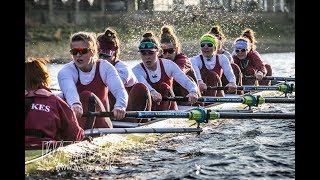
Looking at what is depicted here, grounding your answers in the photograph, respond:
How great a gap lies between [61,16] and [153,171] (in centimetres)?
3548

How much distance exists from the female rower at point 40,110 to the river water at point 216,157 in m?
0.59

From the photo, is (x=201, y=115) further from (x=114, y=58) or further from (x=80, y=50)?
(x=114, y=58)

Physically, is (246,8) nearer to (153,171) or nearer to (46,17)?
(46,17)

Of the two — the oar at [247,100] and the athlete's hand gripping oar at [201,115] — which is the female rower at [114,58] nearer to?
the athlete's hand gripping oar at [201,115]

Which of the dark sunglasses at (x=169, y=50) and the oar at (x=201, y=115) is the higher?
the dark sunglasses at (x=169, y=50)

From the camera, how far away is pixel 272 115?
8.77 metres

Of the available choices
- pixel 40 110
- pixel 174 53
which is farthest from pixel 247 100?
pixel 40 110

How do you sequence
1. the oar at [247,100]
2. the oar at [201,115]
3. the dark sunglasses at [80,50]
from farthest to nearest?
the oar at [247,100] → the oar at [201,115] → the dark sunglasses at [80,50]

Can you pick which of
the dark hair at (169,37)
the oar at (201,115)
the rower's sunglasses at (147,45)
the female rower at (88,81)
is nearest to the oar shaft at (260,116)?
the oar at (201,115)

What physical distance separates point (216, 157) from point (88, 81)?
2.14m

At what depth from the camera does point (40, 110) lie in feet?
22.1

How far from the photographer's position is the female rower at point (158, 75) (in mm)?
10328

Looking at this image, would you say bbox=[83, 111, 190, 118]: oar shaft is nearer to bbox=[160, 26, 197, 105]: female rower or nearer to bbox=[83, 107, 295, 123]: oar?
bbox=[83, 107, 295, 123]: oar

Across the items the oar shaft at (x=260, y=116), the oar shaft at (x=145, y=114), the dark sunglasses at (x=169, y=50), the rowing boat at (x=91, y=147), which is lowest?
the rowing boat at (x=91, y=147)
